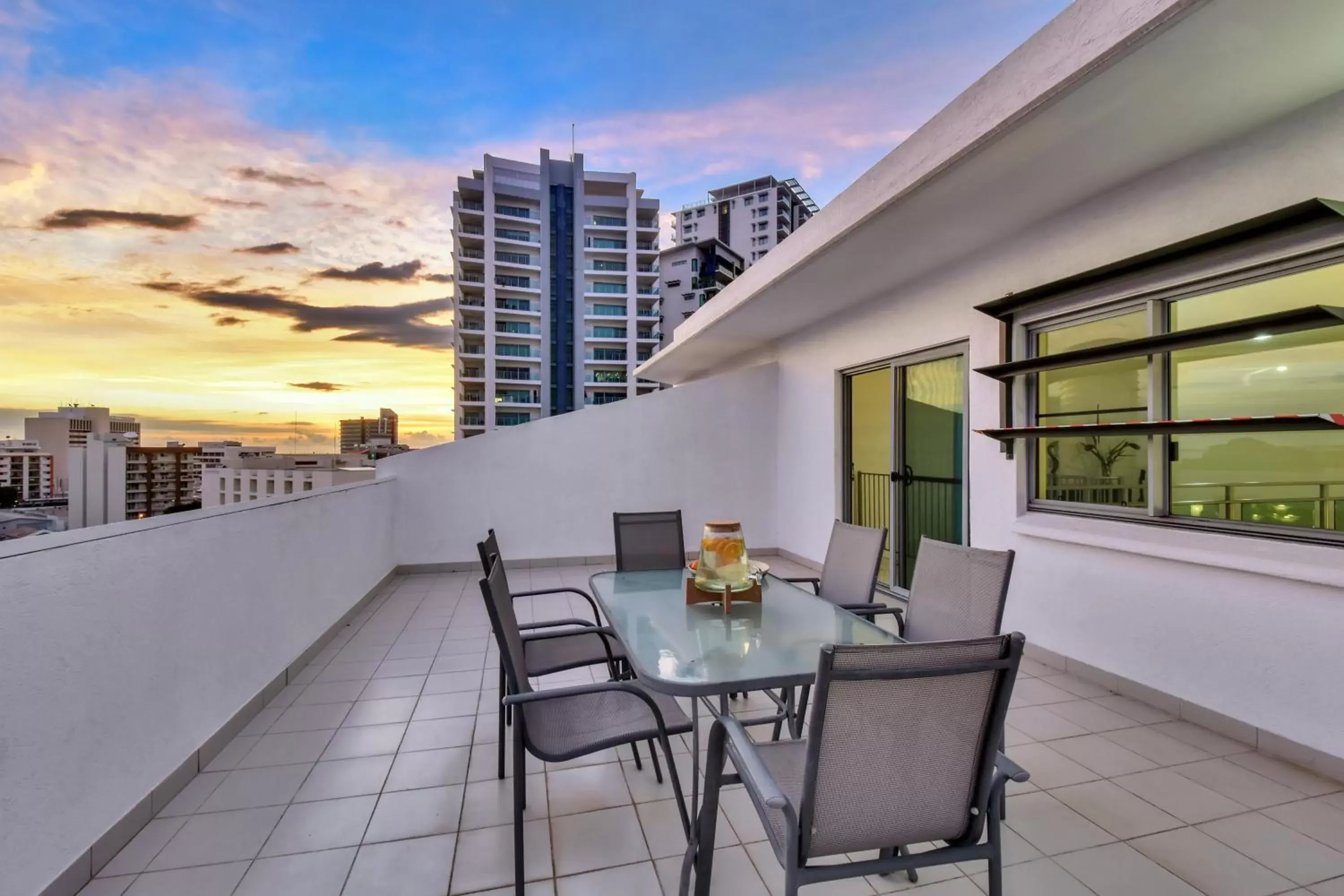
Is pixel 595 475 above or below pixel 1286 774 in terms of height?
above

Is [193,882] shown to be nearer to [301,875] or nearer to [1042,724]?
[301,875]

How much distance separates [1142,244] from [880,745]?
3.12m

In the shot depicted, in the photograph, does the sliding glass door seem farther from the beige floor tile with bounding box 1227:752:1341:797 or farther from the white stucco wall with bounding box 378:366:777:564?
the beige floor tile with bounding box 1227:752:1341:797

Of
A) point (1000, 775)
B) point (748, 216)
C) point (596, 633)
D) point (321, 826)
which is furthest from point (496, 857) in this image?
point (748, 216)

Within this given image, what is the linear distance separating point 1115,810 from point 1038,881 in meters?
0.62

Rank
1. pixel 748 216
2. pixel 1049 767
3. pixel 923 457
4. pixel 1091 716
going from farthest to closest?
1. pixel 748 216
2. pixel 923 457
3. pixel 1091 716
4. pixel 1049 767

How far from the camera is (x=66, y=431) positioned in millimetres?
2713

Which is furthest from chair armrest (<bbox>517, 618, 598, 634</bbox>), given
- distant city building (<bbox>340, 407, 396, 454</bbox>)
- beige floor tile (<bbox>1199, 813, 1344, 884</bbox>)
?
distant city building (<bbox>340, 407, 396, 454</bbox>)

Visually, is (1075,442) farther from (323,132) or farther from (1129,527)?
(323,132)

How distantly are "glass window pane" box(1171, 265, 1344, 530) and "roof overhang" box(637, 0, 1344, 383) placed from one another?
18.7 inches

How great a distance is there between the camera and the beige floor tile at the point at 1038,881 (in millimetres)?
1660

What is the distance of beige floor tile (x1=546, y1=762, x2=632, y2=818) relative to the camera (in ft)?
7.02

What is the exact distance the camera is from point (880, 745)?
1130mm

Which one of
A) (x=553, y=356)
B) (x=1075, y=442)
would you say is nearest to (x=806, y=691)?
(x=1075, y=442)
